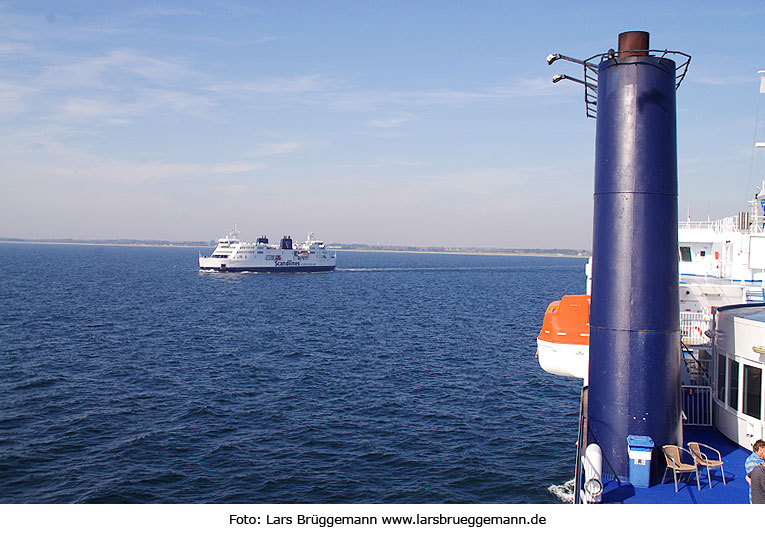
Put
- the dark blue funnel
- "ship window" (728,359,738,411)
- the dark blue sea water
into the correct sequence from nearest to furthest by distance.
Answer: the dark blue funnel < "ship window" (728,359,738,411) < the dark blue sea water

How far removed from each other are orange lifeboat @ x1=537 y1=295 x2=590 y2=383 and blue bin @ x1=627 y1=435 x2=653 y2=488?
311cm

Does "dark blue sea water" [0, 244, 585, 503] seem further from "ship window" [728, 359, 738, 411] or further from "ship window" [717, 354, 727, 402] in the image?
"ship window" [728, 359, 738, 411]

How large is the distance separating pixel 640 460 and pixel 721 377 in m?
3.11

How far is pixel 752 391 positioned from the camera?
34.2ft

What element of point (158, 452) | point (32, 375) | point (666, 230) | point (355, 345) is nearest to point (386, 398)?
point (158, 452)

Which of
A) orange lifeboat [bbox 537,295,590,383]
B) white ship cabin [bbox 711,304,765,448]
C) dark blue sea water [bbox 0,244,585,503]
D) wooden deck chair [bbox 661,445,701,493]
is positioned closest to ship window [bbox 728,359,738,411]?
white ship cabin [bbox 711,304,765,448]

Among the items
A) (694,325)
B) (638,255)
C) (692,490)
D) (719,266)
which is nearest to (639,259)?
(638,255)

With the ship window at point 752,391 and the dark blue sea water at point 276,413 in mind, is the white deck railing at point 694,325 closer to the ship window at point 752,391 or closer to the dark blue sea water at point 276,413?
the dark blue sea water at point 276,413

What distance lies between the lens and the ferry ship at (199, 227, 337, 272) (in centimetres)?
13900

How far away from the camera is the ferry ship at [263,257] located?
456ft

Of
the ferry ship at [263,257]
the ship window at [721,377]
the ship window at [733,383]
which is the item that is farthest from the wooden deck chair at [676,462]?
the ferry ship at [263,257]

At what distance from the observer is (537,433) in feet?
83.3

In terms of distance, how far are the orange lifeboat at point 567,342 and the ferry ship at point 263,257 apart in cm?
13007
